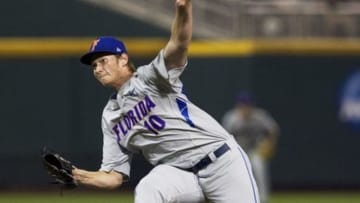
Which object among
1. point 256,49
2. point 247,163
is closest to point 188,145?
point 247,163

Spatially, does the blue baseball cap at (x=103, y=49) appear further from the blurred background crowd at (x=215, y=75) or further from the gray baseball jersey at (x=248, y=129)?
the blurred background crowd at (x=215, y=75)

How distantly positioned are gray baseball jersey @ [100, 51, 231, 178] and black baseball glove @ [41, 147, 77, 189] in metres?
0.46

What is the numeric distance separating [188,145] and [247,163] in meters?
0.42

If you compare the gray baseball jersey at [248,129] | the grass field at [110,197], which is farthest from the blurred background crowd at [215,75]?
the gray baseball jersey at [248,129]

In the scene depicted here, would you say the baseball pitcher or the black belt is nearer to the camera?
the baseball pitcher

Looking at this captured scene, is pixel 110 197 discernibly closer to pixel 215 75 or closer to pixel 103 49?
pixel 215 75

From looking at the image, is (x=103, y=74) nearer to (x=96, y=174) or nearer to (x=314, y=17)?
(x=96, y=174)

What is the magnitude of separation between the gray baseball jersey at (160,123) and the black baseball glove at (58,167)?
46cm

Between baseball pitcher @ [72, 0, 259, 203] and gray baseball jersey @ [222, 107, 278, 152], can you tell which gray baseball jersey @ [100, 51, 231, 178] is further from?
gray baseball jersey @ [222, 107, 278, 152]

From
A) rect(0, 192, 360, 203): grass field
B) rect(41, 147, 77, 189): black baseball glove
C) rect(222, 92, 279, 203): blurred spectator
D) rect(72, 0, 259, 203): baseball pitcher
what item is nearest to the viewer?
rect(41, 147, 77, 189): black baseball glove

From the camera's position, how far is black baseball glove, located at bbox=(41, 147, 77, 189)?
23.9 ft

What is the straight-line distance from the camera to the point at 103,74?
293 inches

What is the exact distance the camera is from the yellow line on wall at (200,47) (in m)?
18.7

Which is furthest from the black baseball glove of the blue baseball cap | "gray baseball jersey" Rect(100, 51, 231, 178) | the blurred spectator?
the blurred spectator
